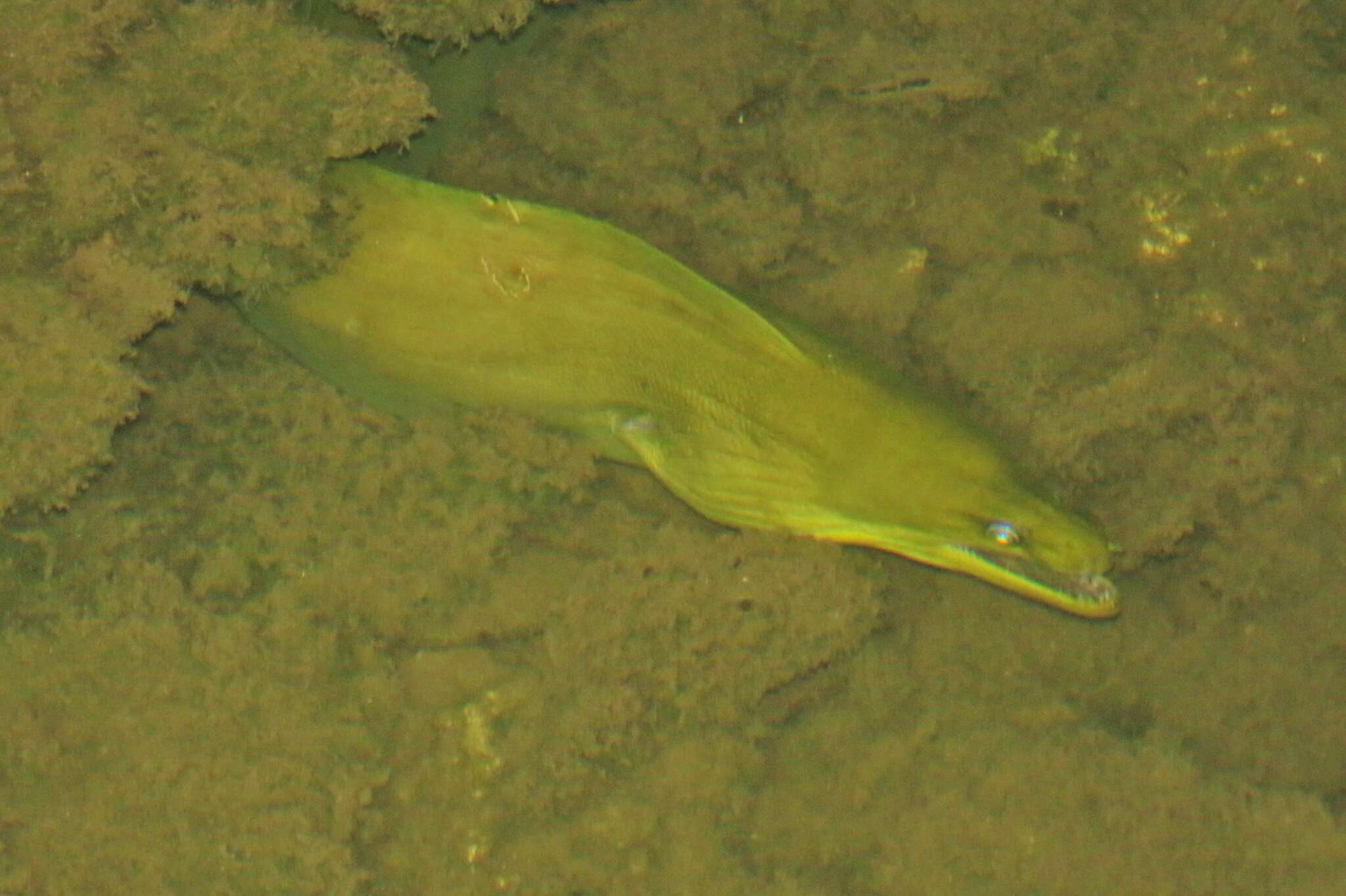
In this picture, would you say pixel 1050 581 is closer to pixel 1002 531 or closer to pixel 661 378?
pixel 1002 531

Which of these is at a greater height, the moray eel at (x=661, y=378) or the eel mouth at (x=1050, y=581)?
the moray eel at (x=661, y=378)

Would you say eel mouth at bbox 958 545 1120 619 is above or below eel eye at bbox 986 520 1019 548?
below

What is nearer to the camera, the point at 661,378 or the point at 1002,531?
the point at 1002,531

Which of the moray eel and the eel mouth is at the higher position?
the moray eel

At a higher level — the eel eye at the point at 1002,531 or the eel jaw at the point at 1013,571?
the eel eye at the point at 1002,531

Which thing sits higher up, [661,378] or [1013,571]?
[661,378]

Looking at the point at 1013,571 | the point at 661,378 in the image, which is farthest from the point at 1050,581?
the point at 661,378

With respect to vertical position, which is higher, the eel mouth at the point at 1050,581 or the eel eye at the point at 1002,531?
the eel eye at the point at 1002,531
